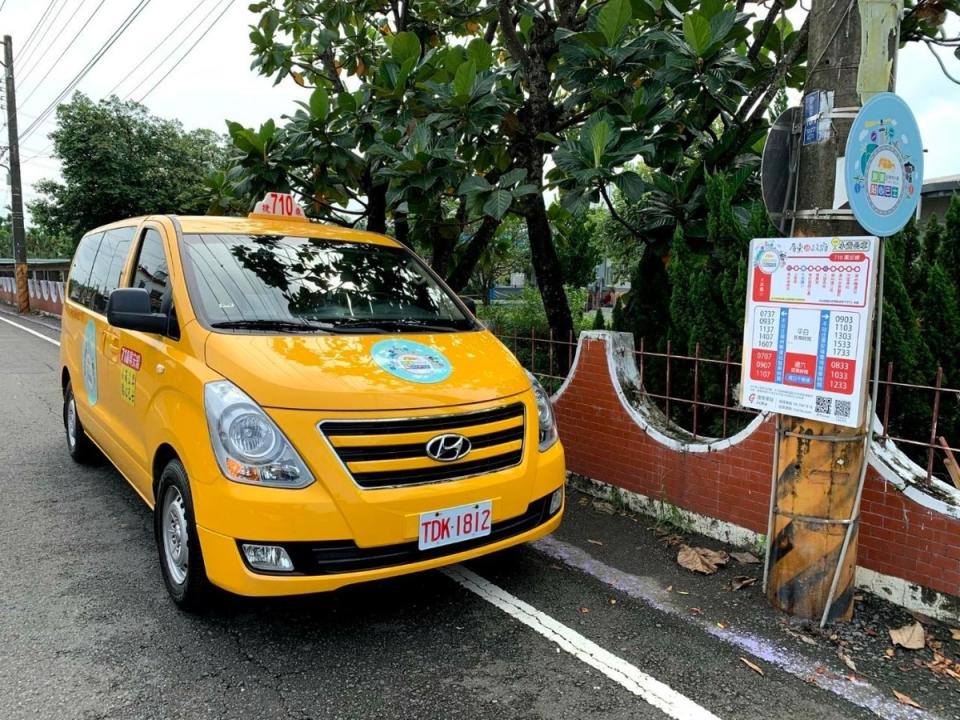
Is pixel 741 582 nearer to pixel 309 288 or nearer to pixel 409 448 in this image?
pixel 409 448

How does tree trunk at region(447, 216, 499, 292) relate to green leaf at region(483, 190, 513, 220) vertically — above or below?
below

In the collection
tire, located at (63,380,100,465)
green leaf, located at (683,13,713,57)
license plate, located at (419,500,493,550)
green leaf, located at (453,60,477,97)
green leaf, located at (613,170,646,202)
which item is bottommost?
tire, located at (63,380,100,465)

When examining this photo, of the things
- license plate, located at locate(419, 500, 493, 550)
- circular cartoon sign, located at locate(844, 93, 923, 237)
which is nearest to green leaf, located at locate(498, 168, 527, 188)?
circular cartoon sign, located at locate(844, 93, 923, 237)

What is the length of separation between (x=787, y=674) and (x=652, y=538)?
1397 millimetres

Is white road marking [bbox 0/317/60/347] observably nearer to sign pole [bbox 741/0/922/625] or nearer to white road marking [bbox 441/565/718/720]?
white road marking [bbox 441/565/718/720]

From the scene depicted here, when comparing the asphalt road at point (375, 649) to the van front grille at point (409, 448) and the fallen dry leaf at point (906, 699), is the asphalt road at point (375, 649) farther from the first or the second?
the van front grille at point (409, 448)

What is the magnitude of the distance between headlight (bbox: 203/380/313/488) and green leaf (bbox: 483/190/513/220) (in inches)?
102

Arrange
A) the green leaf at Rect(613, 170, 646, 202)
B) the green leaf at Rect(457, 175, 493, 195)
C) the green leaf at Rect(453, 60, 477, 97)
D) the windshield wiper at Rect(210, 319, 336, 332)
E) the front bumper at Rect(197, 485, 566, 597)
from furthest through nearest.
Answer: the green leaf at Rect(457, 175, 493, 195), the green leaf at Rect(453, 60, 477, 97), the green leaf at Rect(613, 170, 646, 202), the windshield wiper at Rect(210, 319, 336, 332), the front bumper at Rect(197, 485, 566, 597)

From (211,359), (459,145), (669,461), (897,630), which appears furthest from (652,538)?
(459,145)

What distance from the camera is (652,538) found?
162 inches

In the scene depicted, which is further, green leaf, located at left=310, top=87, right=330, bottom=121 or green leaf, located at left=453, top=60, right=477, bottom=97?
green leaf, located at left=310, top=87, right=330, bottom=121

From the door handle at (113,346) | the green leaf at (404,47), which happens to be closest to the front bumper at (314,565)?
the door handle at (113,346)

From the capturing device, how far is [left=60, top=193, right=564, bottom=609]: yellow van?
2658 mm

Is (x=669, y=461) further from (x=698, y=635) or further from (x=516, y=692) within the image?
(x=516, y=692)
